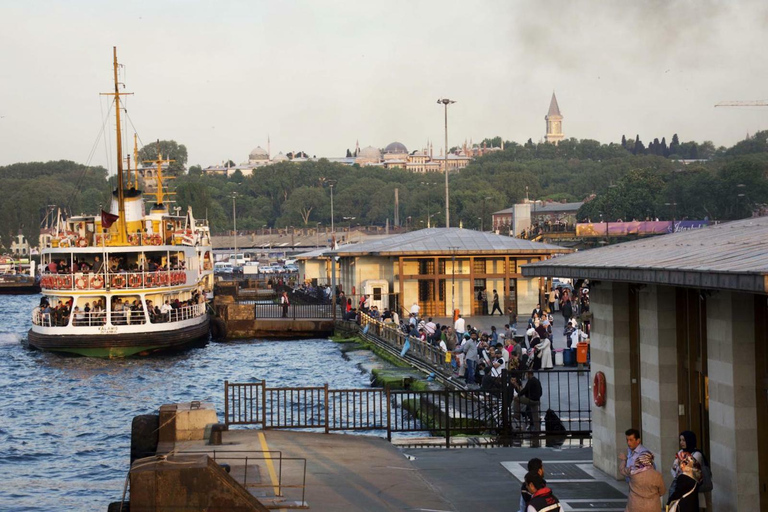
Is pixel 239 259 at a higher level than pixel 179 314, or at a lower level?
higher

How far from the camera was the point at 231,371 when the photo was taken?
46062 mm

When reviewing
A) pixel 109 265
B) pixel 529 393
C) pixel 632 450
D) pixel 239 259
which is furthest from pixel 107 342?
pixel 239 259

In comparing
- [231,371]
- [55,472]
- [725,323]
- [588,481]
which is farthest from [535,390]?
[231,371]

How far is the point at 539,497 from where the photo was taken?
11281mm

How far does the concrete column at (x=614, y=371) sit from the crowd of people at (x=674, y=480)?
406 cm

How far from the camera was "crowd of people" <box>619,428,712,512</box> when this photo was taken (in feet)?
39.1

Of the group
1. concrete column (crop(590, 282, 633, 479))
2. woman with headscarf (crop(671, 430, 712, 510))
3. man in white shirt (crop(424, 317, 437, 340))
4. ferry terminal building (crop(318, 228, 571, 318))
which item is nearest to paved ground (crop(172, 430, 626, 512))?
concrete column (crop(590, 282, 633, 479))

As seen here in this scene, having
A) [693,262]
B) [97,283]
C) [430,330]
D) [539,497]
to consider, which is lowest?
[430,330]

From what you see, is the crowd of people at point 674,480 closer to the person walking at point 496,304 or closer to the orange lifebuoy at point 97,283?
the orange lifebuoy at point 97,283

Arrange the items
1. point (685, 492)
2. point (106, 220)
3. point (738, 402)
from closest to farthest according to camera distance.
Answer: point (685, 492) < point (738, 402) < point (106, 220)

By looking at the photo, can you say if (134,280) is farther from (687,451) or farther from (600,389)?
(687,451)

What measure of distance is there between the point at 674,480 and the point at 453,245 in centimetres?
4303

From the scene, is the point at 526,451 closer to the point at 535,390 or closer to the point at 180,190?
the point at 535,390

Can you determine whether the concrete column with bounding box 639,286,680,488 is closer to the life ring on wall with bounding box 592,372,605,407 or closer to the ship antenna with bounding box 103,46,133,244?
the life ring on wall with bounding box 592,372,605,407
